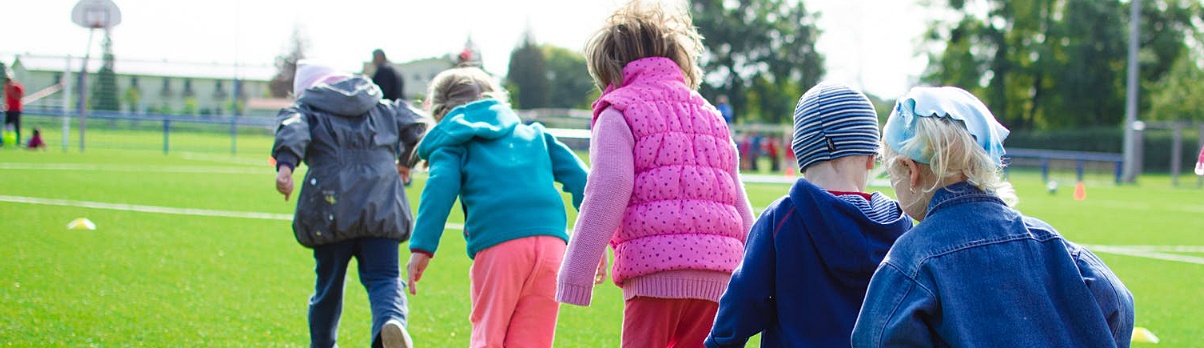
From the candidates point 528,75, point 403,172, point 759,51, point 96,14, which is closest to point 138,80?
point 96,14

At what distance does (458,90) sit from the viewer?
4305mm

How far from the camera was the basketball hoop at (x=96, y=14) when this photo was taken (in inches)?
1036

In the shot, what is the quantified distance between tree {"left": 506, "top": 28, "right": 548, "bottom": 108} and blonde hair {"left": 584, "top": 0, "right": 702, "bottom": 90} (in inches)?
3709

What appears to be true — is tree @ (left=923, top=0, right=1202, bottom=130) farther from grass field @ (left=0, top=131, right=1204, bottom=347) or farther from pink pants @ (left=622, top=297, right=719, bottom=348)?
pink pants @ (left=622, top=297, right=719, bottom=348)

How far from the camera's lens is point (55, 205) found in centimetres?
1048

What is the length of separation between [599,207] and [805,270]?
2.70 feet

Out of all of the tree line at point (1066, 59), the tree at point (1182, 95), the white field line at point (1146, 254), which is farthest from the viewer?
the tree line at point (1066, 59)

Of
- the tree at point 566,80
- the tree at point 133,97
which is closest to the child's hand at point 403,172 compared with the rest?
the tree at point 133,97

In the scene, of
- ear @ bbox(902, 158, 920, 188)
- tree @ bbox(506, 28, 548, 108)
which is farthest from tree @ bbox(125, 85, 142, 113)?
tree @ bbox(506, 28, 548, 108)

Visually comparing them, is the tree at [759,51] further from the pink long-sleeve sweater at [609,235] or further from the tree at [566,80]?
the pink long-sleeve sweater at [609,235]

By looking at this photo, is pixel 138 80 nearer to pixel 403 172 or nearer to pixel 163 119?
pixel 163 119

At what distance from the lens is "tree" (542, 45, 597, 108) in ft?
318

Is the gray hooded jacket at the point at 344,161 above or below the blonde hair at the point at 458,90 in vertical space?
below

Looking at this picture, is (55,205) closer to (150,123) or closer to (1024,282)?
(1024,282)
